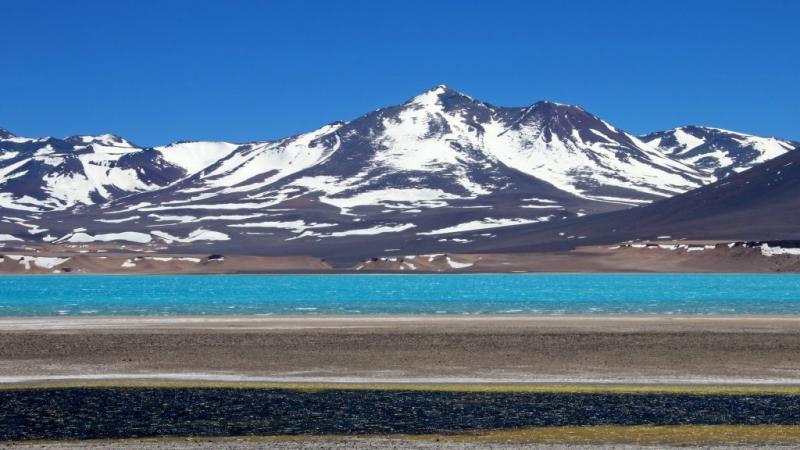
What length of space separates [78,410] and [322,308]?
1839 inches

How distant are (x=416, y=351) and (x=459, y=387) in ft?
33.1

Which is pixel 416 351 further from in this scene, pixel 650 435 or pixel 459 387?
pixel 650 435

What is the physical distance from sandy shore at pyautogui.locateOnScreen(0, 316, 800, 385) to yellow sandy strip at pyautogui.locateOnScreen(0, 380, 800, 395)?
3.30 ft

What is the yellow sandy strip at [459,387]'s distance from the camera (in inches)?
1254

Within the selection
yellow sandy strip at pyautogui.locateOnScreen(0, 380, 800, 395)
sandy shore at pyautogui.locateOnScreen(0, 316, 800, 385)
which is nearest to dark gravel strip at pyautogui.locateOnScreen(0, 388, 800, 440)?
yellow sandy strip at pyautogui.locateOnScreen(0, 380, 800, 395)

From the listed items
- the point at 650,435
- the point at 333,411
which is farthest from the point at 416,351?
the point at 650,435

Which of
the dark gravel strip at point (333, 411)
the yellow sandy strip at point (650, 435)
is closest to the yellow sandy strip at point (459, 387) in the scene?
the dark gravel strip at point (333, 411)

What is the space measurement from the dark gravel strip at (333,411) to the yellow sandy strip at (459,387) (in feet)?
A: 2.36

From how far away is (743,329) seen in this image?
52500 millimetres

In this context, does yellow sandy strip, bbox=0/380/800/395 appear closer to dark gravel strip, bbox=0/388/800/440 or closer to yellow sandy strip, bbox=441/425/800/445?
dark gravel strip, bbox=0/388/800/440

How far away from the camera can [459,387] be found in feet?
109

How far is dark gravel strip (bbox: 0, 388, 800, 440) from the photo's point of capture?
85.7 ft

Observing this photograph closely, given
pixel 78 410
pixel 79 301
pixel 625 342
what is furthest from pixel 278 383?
pixel 79 301

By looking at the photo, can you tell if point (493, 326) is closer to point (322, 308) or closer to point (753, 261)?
point (322, 308)
